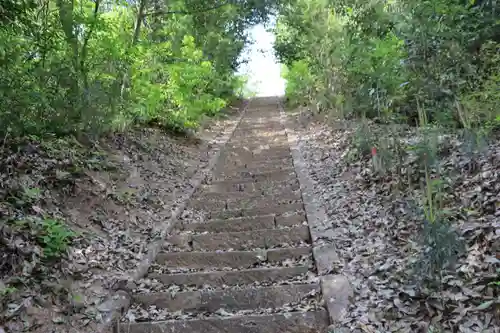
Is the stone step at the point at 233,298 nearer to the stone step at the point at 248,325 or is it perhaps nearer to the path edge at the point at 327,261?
the path edge at the point at 327,261

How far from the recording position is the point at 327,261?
4.49m

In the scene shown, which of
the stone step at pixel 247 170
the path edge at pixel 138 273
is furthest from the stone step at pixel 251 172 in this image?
the path edge at pixel 138 273

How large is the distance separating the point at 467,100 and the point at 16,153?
5.82 metres

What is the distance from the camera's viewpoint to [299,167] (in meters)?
8.43

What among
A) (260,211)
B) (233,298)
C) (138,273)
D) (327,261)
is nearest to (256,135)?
(260,211)

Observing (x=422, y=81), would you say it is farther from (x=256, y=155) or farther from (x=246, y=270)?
(x=246, y=270)

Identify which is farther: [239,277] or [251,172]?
[251,172]

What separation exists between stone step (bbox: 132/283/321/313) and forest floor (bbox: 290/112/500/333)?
46 cm

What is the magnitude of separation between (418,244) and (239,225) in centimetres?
242

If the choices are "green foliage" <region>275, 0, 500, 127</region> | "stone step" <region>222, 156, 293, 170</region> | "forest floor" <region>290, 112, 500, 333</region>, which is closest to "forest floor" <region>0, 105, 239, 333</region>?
"stone step" <region>222, 156, 293, 170</region>

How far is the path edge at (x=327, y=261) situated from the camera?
3697 millimetres

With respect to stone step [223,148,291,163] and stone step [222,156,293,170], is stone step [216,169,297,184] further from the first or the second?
stone step [223,148,291,163]

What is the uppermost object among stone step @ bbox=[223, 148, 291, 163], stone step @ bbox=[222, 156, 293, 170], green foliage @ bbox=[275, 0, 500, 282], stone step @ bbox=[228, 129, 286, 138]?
green foliage @ bbox=[275, 0, 500, 282]

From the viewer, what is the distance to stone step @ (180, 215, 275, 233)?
5.85 m
